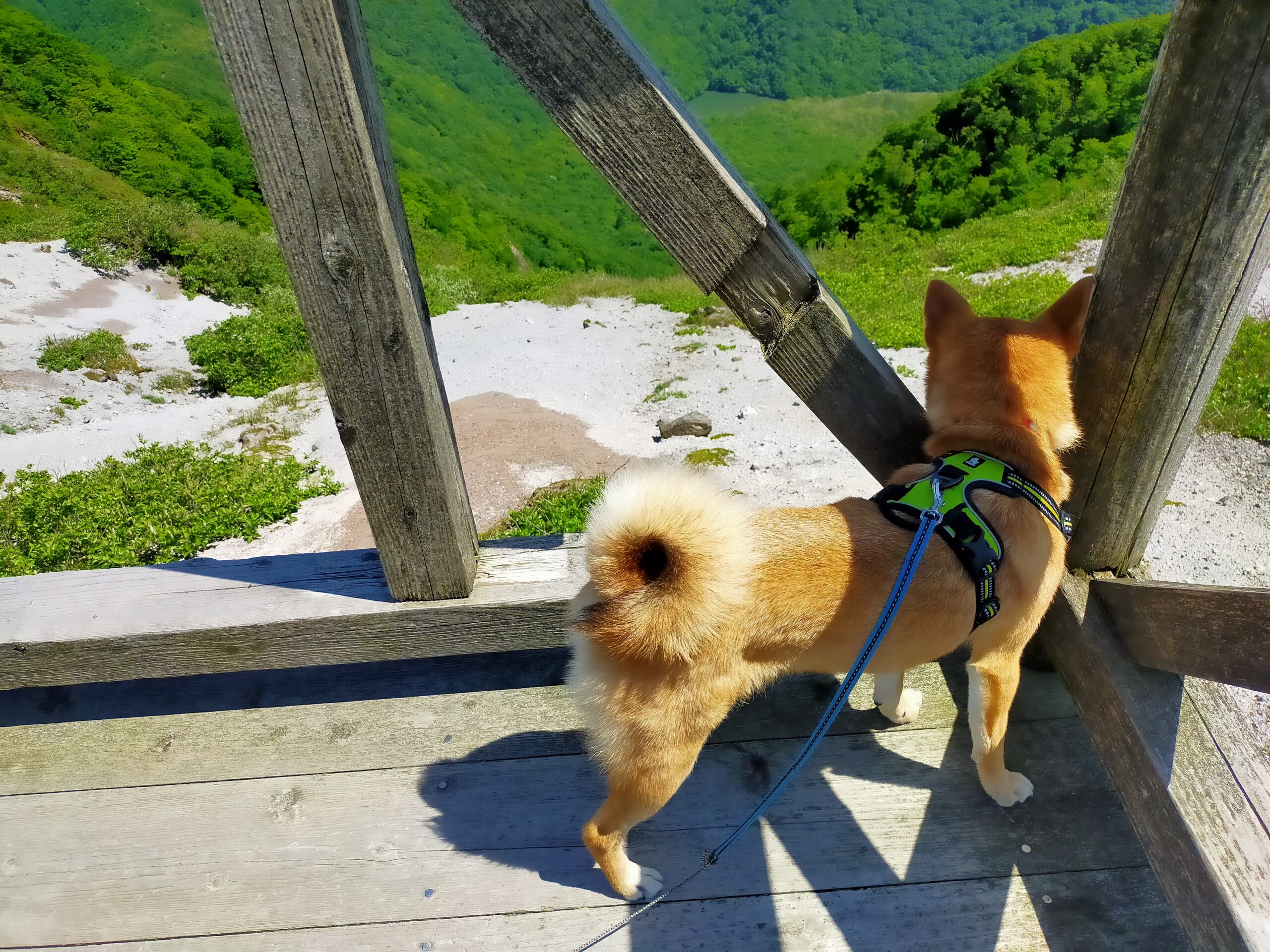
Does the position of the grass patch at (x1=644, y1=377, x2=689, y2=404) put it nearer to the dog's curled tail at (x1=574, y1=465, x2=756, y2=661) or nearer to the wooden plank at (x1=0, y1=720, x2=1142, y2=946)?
the wooden plank at (x1=0, y1=720, x2=1142, y2=946)

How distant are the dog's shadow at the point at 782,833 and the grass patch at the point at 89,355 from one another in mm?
11174

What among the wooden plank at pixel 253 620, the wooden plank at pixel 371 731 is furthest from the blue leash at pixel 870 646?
the wooden plank at pixel 253 620

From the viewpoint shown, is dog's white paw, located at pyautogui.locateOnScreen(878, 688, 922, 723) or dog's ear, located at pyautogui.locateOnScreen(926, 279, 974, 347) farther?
dog's white paw, located at pyautogui.locateOnScreen(878, 688, 922, 723)

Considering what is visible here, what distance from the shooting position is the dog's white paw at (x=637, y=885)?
Result: 205 cm

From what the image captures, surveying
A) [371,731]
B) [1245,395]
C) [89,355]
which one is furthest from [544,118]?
[371,731]

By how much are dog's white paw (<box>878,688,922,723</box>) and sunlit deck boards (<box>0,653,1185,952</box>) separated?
0.04m

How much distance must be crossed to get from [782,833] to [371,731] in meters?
1.51

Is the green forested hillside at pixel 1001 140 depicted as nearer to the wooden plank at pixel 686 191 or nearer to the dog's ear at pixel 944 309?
the dog's ear at pixel 944 309

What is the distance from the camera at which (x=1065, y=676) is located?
2.33 metres

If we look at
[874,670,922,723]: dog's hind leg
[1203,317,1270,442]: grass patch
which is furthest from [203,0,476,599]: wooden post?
[1203,317,1270,442]: grass patch

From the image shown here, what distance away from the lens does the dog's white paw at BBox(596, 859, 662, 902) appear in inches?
80.7

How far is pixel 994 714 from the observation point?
2172 millimetres

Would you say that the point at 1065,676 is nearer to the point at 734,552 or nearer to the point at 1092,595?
the point at 1092,595

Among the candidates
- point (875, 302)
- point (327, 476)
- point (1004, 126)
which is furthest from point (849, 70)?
point (327, 476)
